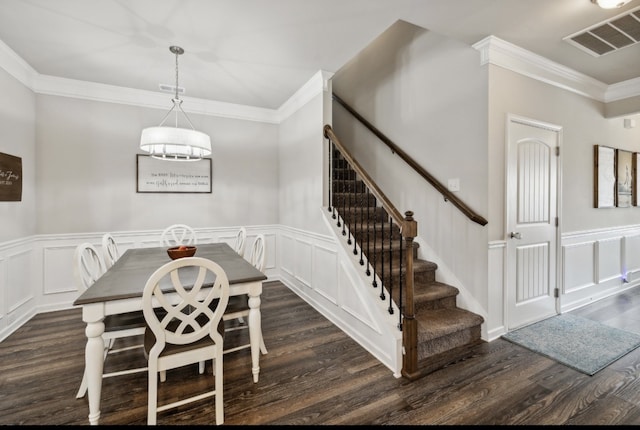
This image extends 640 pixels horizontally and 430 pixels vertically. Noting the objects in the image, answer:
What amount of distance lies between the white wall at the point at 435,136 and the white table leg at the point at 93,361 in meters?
2.83

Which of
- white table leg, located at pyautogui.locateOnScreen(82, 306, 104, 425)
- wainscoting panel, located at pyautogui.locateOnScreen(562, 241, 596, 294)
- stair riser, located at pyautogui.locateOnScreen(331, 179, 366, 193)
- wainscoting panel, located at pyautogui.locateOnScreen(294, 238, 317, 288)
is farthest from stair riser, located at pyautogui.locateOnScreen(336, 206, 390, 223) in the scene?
white table leg, located at pyautogui.locateOnScreen(82, 306, 104, 425)

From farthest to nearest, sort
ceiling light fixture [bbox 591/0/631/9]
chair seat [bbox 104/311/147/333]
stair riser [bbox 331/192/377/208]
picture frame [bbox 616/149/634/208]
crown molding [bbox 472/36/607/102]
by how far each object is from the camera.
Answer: picture frame [bbox 616/149/634/208] < stair riser [bbox 331/192/377/208] < crown molding [bbox 472/36/607/102] < ceiling light fixture [bbox 591/0/631/9] < chair seat [bbox 104/311/147/333]

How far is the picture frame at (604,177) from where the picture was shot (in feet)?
11.4

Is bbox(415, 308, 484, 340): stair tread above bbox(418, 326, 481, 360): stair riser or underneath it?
above

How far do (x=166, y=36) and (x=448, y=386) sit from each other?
3.56 meters

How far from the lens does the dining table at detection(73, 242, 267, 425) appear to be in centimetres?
165

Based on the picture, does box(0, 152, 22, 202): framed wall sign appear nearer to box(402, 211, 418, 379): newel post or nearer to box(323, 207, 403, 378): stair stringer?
box(323, 207, 403, 378): stair stringer

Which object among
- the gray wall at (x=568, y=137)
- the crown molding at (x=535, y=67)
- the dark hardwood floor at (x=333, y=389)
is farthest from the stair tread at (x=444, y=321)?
the crown molding at (x=535, y=67)

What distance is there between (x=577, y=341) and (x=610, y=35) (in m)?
2.65

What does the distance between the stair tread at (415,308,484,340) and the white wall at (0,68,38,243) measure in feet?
12.6

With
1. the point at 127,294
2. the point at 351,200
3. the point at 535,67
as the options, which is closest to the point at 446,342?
the point at 351,200

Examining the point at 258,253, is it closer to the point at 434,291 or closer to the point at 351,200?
the point at 351,200

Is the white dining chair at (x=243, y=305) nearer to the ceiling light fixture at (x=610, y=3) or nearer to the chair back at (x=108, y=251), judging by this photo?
the chair back at (x=108, y=251)

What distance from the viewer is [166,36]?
257 centimetres
